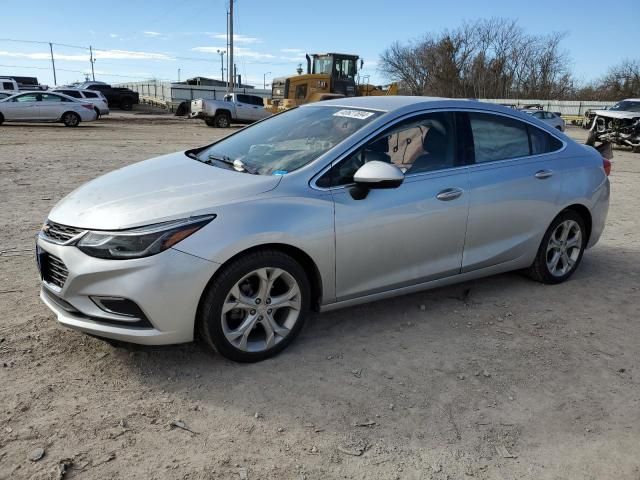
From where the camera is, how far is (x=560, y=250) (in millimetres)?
4980

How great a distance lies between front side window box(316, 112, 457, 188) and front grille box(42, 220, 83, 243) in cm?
151

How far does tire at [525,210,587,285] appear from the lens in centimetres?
483

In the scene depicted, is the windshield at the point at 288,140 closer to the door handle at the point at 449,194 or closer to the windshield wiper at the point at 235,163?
the windshield wiper at the point at 235,163

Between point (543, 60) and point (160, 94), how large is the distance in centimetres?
4059

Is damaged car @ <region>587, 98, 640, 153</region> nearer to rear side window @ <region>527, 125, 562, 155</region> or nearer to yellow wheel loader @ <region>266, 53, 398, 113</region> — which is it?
yellow wheel loader @ <region>266, 53, 398, 113</region>

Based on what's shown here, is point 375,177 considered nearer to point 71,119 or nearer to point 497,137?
point 497,137

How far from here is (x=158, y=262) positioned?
2.97m

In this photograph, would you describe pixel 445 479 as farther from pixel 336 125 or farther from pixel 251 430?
pixel 336 125

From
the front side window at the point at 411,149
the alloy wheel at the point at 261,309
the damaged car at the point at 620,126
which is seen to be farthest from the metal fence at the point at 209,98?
the alloy wheel at the point at 261,309

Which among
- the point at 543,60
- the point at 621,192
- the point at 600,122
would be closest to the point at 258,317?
the point at 621,192

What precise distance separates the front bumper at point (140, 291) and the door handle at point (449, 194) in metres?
1.75

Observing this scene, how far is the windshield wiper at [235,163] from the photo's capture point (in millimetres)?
3746

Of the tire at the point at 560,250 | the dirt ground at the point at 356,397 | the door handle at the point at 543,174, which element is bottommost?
the dirt ground at the point at 356,397

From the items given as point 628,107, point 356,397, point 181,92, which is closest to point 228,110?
point 628,107
